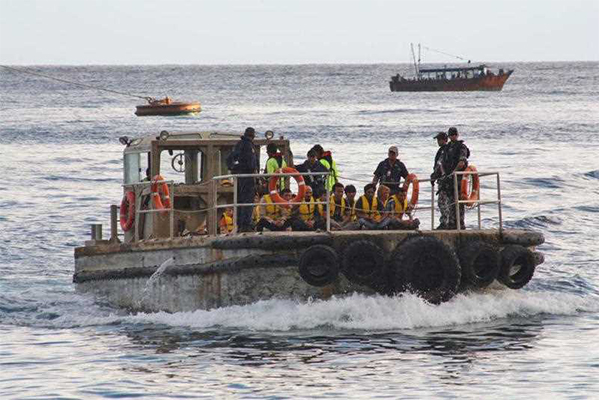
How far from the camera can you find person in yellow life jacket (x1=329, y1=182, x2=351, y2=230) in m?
19.7

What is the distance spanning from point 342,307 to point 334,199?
6.40 feet

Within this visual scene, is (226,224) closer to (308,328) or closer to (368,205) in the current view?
(368,205)

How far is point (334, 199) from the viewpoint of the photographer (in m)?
19.8

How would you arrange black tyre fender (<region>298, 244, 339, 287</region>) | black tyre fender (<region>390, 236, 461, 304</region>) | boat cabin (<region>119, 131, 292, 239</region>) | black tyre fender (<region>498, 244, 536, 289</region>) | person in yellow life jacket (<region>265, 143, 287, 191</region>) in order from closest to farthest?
black tyre fender (<region>298, 244, 339, 287</region>)
black tyre fender (<region>390, 236, 461, 304</region>)
black tyre fender (<region>498, 244, 536, 289</region>)
person in yellow life jacket (<region>265, 143, 287, 191</region>)
boat cabin (<region>119, 131, 292, 239</region>)

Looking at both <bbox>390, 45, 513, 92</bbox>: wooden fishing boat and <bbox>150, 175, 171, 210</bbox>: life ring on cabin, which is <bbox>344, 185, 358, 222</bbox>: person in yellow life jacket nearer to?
<bbox>150, 175, 171, 210</bbox>: life ring on cabin

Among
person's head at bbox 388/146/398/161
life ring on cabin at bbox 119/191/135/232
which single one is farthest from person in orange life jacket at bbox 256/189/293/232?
life ring on cabin at bbox 119/191/135/232

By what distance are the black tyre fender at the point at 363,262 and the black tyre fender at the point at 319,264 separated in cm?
16

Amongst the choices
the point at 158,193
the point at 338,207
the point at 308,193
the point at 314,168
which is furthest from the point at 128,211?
the point at 338,207

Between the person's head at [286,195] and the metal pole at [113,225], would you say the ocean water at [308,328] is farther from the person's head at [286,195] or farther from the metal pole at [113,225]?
the person's head at [286,195]

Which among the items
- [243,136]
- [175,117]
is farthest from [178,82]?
[243,136]

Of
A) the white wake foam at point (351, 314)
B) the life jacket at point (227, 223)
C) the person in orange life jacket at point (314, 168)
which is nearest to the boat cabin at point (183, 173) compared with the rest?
the life jacket at point (227, 223)

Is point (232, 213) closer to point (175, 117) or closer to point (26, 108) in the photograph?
point (175, 117)

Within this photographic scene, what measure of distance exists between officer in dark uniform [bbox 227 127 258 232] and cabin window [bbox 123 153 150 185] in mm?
2210

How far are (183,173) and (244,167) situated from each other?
7.37ft
